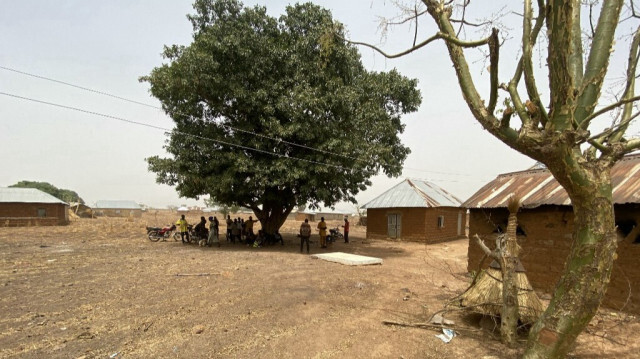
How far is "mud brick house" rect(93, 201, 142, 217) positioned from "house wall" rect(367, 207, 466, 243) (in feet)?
192

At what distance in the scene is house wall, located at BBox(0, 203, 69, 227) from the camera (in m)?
32.5

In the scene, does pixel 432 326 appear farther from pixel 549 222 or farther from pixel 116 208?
pixel 116 208

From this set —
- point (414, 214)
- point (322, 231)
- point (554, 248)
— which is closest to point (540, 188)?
point (554, 248)

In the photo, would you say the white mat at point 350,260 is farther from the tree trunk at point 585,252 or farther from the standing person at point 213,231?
the tree trunk at point 585,252

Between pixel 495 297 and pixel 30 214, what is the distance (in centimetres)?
4140

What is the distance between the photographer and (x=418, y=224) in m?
21.9

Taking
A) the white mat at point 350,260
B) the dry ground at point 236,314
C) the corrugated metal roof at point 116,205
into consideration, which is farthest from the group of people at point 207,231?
the corrugated metal roof at point 116,205

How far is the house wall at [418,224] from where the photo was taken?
21781 mm

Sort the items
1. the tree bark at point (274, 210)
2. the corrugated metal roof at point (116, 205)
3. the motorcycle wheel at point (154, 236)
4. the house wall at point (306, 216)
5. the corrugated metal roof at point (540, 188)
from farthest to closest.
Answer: the corrugated metal roof at point (116, 205)
the house wall at point (306, 216)
the motorcycle wheel at point (154, 236)
the tree bark at point (274, 210)
the corrugated metal roof at point (540, 188)

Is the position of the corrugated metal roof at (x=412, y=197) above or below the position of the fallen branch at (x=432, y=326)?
above

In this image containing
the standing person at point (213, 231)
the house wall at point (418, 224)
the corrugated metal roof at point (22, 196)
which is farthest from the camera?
the corrugated metal roof at point (22, 196)

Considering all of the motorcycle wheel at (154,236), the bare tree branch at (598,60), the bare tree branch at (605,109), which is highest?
the bare tree branch at (598,60)

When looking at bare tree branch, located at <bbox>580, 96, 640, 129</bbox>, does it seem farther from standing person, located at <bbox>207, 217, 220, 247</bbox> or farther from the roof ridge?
the roof ridge

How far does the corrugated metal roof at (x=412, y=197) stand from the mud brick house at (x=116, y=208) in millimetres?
59034
